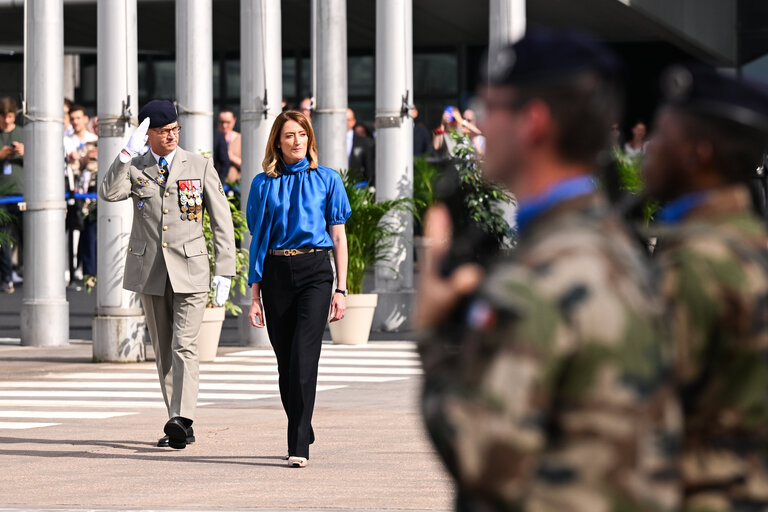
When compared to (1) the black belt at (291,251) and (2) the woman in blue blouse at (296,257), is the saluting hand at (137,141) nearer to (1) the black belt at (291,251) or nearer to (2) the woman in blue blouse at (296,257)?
(2) the woman in blue blouse at (296,257)

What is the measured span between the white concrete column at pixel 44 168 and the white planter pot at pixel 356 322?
286 centimetres

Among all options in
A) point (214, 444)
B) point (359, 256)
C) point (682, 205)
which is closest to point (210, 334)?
point (359, 256)

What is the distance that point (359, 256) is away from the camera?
16953mm

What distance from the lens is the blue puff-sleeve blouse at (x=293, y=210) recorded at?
883 cm

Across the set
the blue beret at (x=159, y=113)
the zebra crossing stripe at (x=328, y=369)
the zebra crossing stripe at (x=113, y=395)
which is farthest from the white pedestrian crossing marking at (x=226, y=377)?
the blue beret at (x=159, y=113)

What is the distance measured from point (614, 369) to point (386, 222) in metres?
15.6

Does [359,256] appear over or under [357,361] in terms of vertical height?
over

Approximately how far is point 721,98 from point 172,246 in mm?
6887

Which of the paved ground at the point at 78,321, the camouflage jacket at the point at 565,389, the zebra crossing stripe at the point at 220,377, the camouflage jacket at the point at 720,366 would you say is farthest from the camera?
the paved ground at the point at 78,321

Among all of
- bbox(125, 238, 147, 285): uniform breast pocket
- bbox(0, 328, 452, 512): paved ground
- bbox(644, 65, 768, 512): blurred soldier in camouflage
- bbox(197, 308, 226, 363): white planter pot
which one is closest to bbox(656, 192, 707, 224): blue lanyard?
bbox(644, 65, 768, 512): blurred soldier in camouflage

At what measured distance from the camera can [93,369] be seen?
14.6m

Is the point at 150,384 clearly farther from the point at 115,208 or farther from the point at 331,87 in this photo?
the point at 331,87

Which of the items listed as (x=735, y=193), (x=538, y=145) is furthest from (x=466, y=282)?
(x=735, y=193)

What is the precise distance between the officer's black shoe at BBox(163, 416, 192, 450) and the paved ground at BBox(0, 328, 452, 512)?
0.06 m
